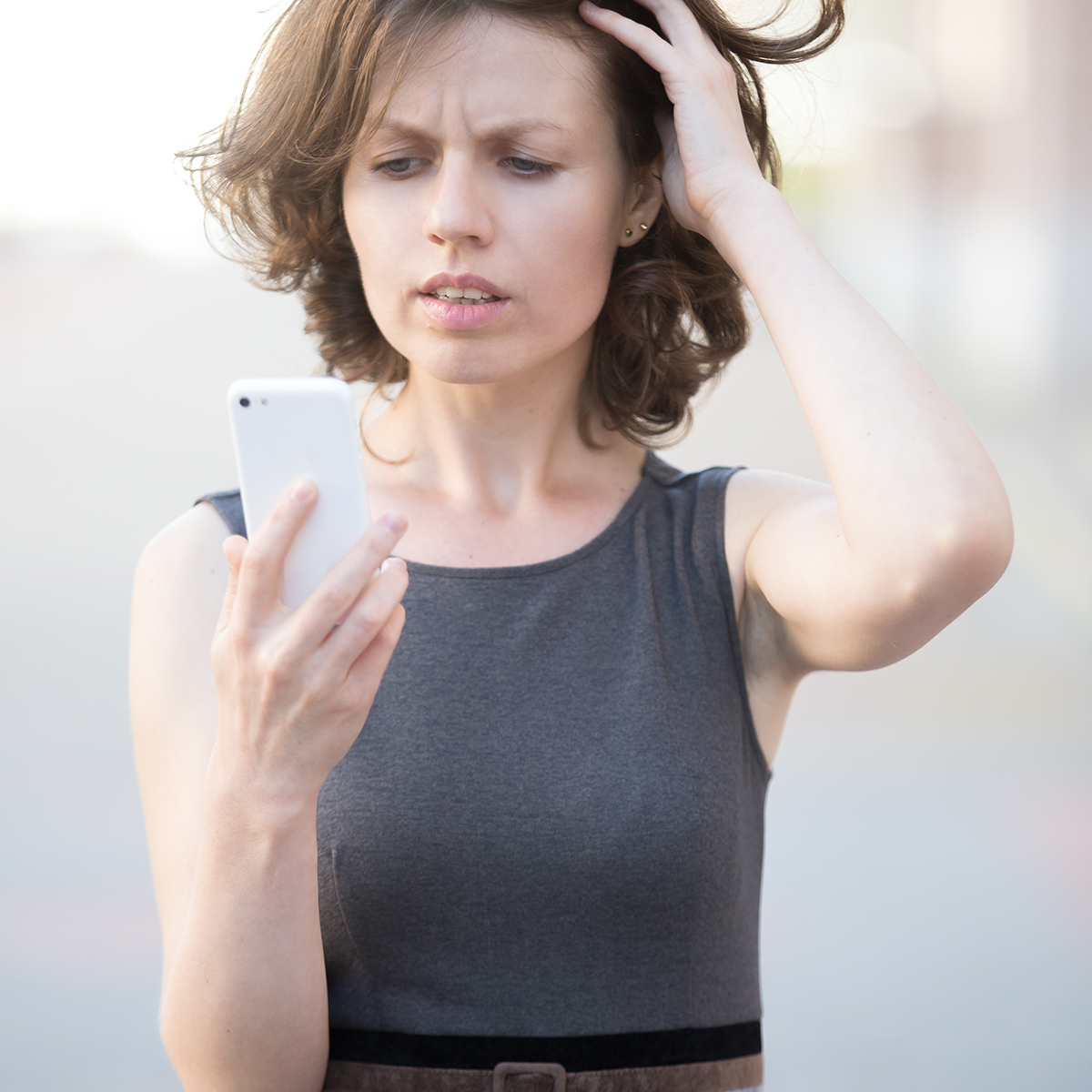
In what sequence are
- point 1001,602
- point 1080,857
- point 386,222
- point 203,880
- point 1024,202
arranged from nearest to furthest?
point 203,880
point 386,222
point 1080,857
point 1001,602
point 1024,202

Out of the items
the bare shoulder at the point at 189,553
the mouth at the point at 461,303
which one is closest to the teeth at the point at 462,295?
the mouth at the point at 461,303

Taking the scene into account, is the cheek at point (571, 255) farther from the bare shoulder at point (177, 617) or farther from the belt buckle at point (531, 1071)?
the belt buckle at point (531, 1071)

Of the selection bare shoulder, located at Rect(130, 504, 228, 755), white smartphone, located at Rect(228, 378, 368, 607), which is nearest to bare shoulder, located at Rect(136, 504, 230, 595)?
bare shoulder, located at Rect(130, 504, 228, 755)

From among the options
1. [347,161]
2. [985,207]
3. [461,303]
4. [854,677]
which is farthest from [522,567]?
[985,207]

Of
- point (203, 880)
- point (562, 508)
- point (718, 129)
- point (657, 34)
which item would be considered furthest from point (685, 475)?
point (203, 880)

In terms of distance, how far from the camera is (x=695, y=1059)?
131 cm

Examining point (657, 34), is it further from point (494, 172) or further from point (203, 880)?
point (203, 880)

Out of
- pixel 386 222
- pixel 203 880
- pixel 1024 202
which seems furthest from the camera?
pixel 1024 202

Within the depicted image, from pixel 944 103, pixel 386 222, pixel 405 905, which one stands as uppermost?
pixel 944 103

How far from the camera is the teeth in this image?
133cm

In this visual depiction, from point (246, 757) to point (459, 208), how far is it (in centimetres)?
62

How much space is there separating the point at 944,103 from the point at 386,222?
12.4 meters

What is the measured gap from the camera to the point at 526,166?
1.35 metres

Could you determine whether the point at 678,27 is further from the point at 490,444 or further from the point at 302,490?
the point at 302,490
